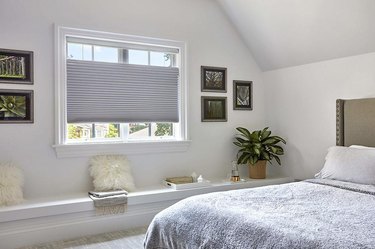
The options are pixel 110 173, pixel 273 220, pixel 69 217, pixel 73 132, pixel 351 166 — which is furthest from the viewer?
pixel 73 132

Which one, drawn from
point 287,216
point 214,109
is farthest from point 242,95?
point 287,216

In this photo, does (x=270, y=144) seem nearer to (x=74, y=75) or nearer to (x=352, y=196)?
(x=352, y=196)

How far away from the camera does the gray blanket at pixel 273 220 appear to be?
1604mm

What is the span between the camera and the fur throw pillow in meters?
3.00

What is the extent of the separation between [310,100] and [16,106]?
10.9 feet

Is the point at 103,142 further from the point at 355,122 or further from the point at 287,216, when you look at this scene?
the point at 355,122

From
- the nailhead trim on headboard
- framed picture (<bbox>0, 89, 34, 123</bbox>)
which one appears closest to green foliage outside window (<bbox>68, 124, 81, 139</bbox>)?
framed picture (<bbox>0, 89, 34, 123</bbox>)

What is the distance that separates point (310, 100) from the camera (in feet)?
13.8

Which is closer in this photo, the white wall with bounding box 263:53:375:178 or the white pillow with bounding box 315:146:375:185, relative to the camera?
the white pillow with bounding box 315:146:375:185

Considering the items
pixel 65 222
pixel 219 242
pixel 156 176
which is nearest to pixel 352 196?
pixel 219 242

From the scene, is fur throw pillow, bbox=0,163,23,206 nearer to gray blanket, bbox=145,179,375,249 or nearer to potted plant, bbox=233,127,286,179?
gray blanket, bbox=145,179,375,249

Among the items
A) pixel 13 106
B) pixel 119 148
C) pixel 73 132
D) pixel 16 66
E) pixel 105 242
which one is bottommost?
pixel 105 242

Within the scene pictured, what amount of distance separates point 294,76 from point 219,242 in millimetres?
3104

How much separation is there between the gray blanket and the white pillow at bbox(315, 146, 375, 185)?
17cm
